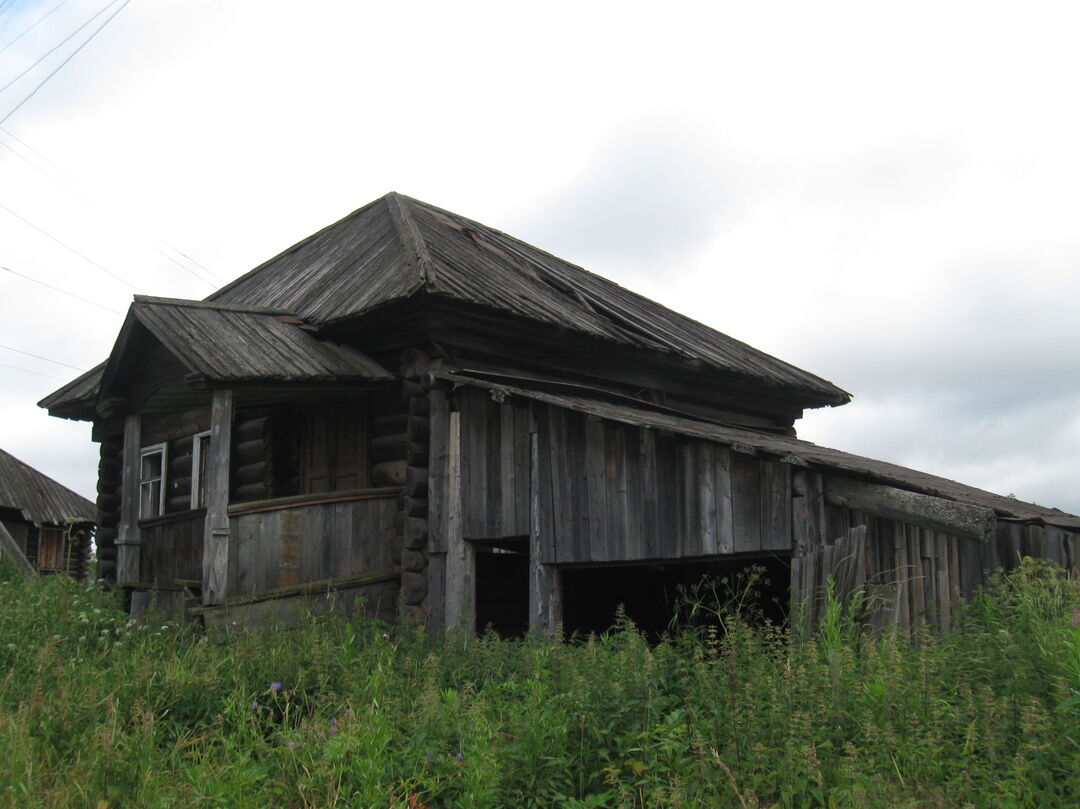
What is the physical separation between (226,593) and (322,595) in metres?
1.02

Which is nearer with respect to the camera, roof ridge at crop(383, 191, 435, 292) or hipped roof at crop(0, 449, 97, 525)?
roof ridge at crop(383, 191, 435, 292)

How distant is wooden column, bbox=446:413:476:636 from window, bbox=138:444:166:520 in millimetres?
5571

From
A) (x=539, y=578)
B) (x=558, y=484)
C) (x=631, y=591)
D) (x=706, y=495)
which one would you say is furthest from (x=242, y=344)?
(x=631, y=591)

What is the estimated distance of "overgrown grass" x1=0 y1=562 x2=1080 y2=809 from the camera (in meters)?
4.65

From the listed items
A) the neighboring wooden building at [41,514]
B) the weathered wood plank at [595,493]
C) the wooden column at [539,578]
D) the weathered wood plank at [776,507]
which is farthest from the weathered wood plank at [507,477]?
the neighboring wooden building at [41,514]

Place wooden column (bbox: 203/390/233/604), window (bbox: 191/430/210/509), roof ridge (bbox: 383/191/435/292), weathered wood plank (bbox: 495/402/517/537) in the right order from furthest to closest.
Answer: window (bbox: 191/430/210/509), roof ridge (bbox: 383/191/435/292), weathered wood plank (bbox: 495/402/517/537), wooden column (bbox: 203/390/233/604)

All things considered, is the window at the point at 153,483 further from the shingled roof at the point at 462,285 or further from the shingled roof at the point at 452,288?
the shingled roof at the point at 462,285

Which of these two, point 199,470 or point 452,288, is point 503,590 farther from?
point 452,288

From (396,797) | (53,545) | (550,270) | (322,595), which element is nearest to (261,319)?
(322,595)

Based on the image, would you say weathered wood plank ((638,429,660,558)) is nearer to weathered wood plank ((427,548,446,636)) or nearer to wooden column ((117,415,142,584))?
weathered wood plank ((427,548,446,636))

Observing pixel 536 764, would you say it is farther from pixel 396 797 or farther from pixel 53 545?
pixel 53 545

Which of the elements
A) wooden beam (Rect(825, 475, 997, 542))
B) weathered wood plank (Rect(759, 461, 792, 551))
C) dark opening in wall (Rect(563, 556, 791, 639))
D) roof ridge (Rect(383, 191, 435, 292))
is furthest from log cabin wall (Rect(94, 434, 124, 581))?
wooden beam (Rect(825, 475, 997, 542))

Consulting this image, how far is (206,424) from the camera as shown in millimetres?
13008

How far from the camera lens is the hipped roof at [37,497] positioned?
27464 millimetres
